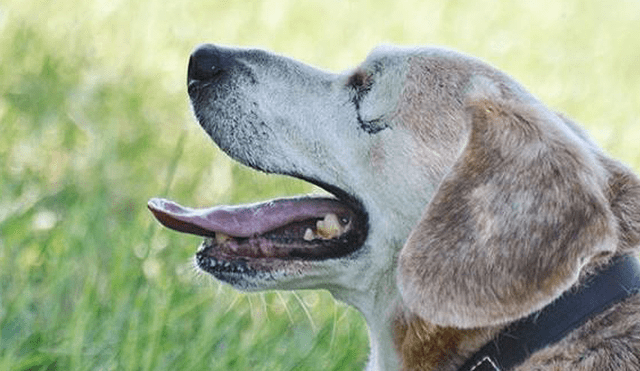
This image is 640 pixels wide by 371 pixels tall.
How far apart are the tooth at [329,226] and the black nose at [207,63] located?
51cm

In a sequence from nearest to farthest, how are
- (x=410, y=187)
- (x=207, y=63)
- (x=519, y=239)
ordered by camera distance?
1. (x=519, y=239)
2. (x=410, y=187)
3. (x=207, y=63)

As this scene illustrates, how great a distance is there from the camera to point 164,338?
4355mm

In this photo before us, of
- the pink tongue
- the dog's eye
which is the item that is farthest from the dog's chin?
the dog's eye

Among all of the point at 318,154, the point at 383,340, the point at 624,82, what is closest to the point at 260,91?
the point at 318,154

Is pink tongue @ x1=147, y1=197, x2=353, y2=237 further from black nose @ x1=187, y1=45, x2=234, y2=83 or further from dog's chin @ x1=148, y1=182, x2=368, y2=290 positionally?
black nose @ x1=187, y1=45, x2=234, y2=83

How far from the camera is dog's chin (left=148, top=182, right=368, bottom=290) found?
12.5ft

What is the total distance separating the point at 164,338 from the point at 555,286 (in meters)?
1.51

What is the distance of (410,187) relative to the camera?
Result: 149 inches

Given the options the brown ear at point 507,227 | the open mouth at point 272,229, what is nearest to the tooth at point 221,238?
the open mouth at point 272,229

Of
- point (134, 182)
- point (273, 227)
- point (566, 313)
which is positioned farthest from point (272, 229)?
point (134, 182)

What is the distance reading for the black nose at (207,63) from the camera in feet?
13.1

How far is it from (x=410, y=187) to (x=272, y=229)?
1.33 ft

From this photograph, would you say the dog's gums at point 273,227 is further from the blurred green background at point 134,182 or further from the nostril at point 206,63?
the blurred green background at point 134,182

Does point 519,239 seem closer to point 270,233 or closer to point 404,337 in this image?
point 404,337
